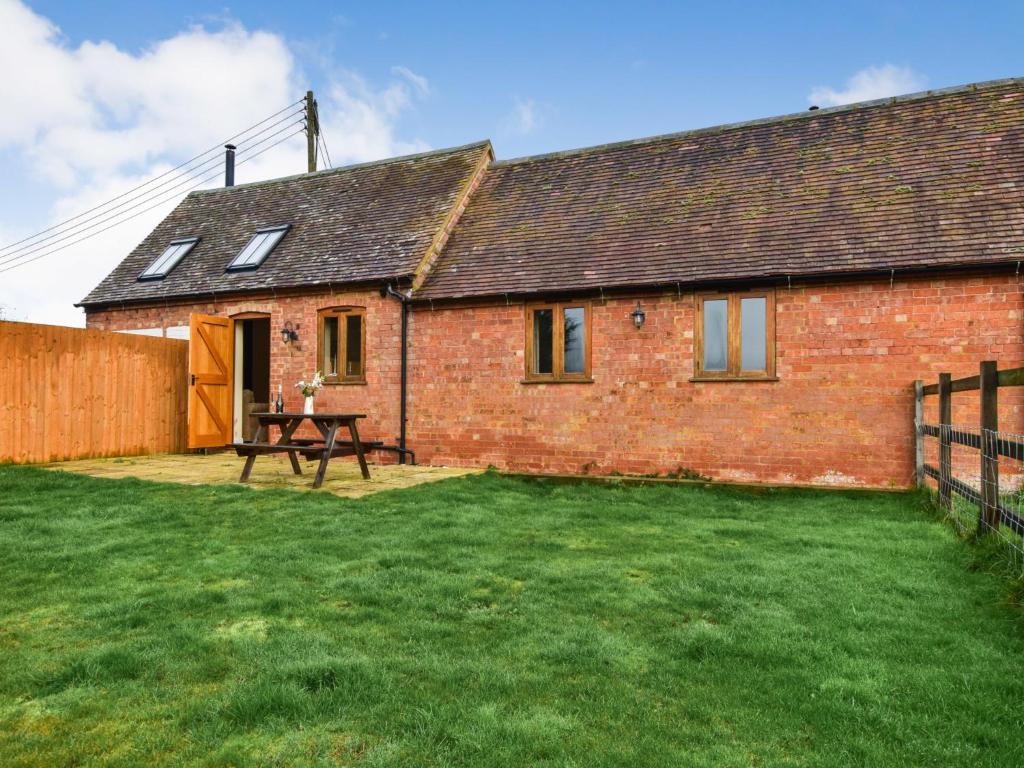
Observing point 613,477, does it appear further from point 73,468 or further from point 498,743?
point 73,468

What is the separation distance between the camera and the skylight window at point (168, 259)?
14.7 m

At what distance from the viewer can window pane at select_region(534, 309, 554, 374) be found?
35.0ft

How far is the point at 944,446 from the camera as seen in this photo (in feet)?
22.4

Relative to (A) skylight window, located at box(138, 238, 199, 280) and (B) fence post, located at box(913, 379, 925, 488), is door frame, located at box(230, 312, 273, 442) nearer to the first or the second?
(A) skylight window, located at box(138, 238, 199, 280)

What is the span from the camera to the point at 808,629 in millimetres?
3393

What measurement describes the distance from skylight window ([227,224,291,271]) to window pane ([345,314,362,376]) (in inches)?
114

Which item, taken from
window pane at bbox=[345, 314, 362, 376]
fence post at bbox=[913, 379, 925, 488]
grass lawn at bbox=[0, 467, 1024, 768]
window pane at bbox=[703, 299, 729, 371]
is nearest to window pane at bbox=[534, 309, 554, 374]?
window pane at bbox=[703, 299, 729, 371]

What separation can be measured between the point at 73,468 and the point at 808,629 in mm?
10642

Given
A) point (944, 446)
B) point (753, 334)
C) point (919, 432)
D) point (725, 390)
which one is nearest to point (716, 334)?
point (753, 334)

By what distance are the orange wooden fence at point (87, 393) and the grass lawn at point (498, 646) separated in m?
5.30

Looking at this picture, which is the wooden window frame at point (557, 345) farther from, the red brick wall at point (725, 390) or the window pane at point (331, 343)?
the window pane at point (331, 343)

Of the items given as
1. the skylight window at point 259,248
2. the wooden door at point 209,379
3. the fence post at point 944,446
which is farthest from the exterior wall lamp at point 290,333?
the fence post at point 944,446

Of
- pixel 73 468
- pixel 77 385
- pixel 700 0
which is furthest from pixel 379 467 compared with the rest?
pixel 700 0

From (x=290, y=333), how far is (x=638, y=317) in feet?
22.0
